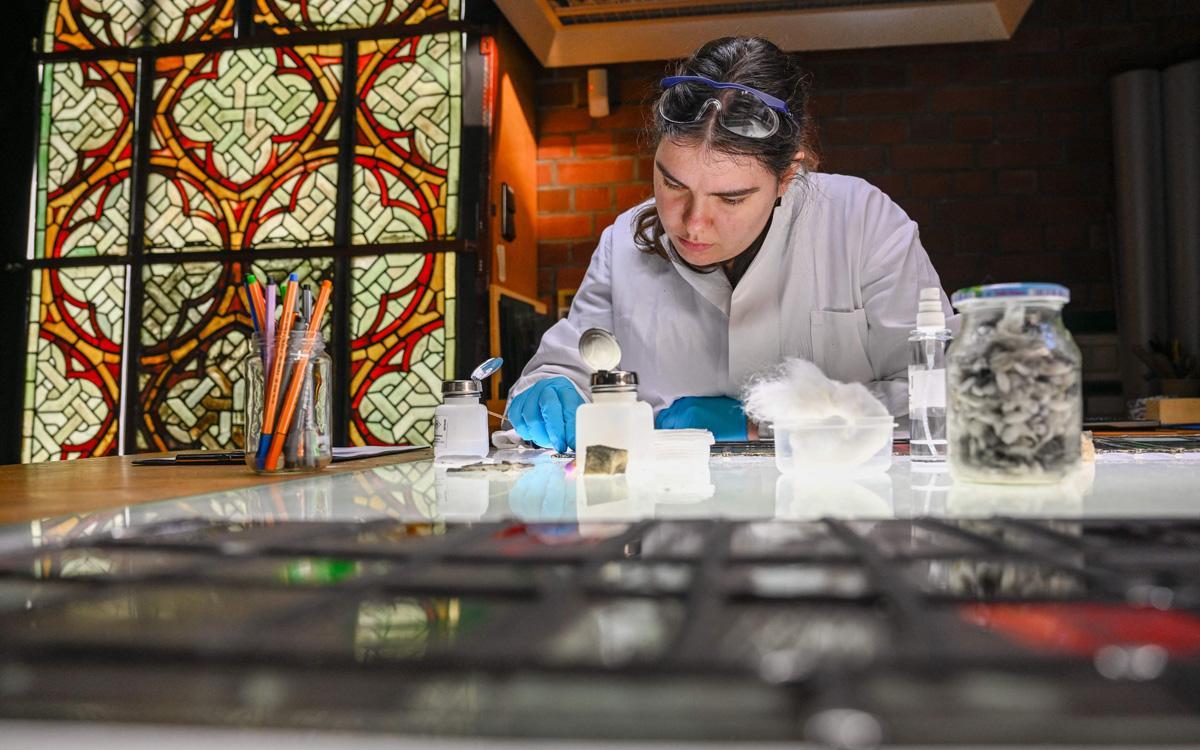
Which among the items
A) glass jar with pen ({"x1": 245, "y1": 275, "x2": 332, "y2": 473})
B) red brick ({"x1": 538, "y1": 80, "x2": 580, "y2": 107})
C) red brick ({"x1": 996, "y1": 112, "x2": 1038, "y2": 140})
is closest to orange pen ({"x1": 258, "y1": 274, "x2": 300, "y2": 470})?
glass jar with pen ({"x1": 245, "y1": 275, "x2": 332, "y2": 473})

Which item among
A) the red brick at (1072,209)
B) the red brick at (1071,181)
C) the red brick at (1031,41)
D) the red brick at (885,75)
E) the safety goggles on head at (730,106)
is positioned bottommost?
the safety goggles on head at (730,106)

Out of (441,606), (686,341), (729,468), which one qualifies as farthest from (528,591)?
(686,341)

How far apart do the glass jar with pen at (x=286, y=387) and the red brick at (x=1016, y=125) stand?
122 inches

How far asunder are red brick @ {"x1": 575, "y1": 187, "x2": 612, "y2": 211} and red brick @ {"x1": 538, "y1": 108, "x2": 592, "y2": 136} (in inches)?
10.0

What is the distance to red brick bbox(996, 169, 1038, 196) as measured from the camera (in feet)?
11.2

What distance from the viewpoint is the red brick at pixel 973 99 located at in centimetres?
343

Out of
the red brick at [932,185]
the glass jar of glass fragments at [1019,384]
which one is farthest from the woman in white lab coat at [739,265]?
the red brick at [932,185]

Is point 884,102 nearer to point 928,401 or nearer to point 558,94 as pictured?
point 558,94

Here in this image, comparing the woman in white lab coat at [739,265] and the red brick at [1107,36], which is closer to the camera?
the woman in white lab coat at [739,265]

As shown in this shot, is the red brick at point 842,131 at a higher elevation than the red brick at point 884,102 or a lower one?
lower

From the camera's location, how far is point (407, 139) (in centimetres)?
328

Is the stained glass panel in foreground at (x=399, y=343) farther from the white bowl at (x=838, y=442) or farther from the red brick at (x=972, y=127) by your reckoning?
the white bowl at (x=838, y=442)

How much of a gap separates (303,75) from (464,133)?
70 centimetres

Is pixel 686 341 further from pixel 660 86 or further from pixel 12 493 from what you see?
pixel 12 493
